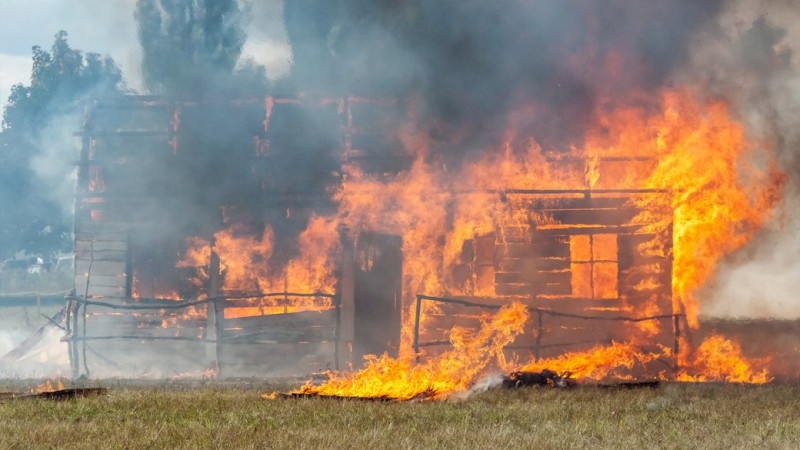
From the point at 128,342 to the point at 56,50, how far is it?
15.3 metres

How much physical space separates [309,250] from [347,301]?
1.20 metres

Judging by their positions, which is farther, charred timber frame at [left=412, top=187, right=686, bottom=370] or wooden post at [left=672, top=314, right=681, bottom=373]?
charred timber frame at [left=412, top=187, right=686, bottom=370]

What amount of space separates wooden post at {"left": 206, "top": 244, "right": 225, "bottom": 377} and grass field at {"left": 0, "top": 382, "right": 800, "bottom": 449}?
15.2 ft

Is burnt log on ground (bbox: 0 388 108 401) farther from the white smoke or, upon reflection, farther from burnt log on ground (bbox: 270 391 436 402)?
the white smoke

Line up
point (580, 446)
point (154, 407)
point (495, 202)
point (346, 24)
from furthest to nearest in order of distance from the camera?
point (346, 24) → point (495, 202) → point (154, 407) → point (580, 446)

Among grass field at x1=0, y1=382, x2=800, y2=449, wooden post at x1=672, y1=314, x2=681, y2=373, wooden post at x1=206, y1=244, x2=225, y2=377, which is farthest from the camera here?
wooden post at x1=206, y1=244, x2=225, y2=377

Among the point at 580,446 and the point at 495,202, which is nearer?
the point at 580,446

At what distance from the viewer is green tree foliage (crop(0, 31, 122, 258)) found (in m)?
29.1

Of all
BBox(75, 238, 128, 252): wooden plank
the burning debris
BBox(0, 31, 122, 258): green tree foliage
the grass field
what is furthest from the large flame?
BBox(0, 31, 122, 258): green tree foliage

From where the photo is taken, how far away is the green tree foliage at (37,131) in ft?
95.5

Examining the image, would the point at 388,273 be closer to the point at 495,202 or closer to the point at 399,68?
the point at 495,202

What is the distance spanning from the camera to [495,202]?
17.8m

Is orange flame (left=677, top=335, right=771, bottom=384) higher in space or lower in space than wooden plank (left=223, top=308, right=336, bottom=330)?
lower

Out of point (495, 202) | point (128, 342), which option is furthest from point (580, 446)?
point (128, 342)
